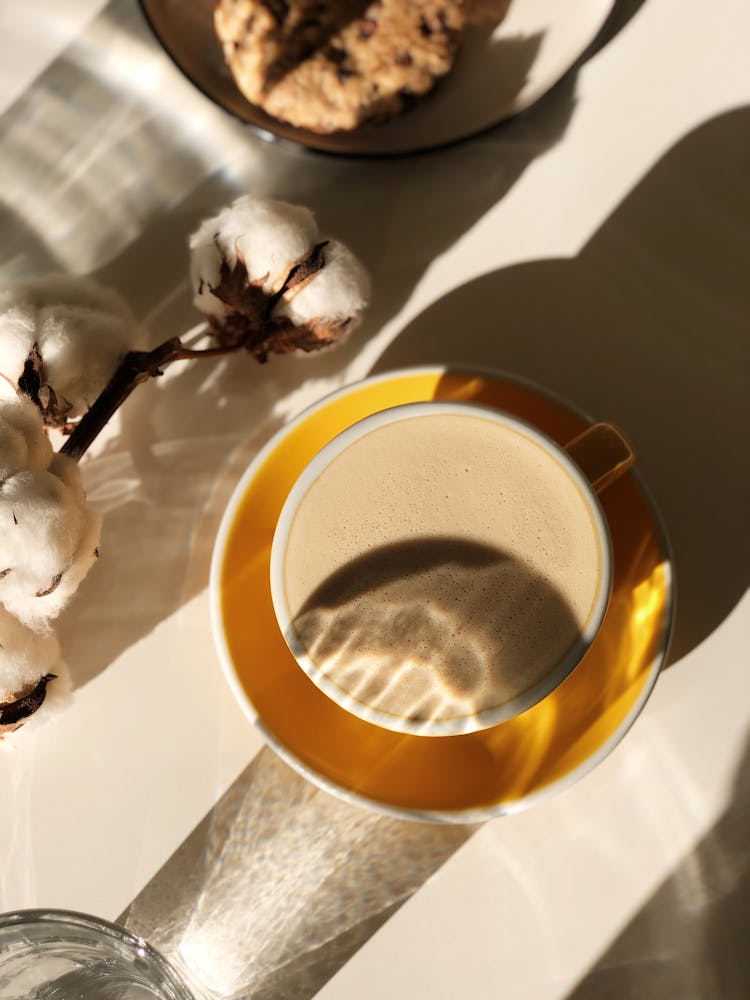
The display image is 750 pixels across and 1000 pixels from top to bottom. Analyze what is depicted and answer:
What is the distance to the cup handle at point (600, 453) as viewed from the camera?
1.89 feet

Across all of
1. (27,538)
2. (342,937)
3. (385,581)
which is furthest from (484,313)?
(342,937)

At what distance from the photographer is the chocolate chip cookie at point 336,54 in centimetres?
66

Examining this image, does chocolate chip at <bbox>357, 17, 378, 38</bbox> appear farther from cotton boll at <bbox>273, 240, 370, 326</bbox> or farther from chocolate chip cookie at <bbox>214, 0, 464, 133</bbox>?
cotton boll at <bbox>273, 240, 370, 326</bbox>

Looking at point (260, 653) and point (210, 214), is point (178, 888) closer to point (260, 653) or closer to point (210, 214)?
point (260, 653)

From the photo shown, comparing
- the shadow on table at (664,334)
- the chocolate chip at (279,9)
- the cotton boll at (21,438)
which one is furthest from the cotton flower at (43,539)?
the chocolate chip at (279,9)

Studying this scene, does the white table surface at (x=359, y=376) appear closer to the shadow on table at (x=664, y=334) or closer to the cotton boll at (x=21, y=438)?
the shadow on table at (x=664, y=334)

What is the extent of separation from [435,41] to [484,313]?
20 cm

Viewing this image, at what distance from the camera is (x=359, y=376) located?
2.33 feet

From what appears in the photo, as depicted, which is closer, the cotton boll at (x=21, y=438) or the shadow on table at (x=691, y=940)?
the cotton boll at (x=21, y=438)

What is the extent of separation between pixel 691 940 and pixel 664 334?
454 mm

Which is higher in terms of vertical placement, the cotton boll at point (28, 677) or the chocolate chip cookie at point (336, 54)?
the chocolate chip cookie at point (336, 54)

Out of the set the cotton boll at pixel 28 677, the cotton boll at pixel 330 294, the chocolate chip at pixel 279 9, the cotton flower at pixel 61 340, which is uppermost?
the chocolate chip at pixel 279 9

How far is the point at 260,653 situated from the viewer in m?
0.63

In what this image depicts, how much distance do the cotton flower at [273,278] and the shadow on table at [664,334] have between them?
3.1 inches
